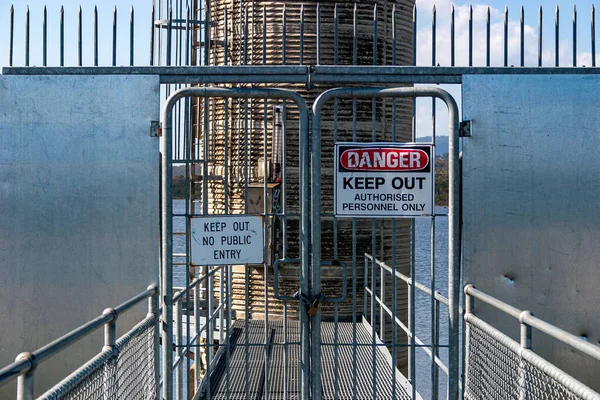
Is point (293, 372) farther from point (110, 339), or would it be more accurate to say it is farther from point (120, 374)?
point (110, 339)

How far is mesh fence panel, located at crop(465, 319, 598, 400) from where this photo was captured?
14.0 feet

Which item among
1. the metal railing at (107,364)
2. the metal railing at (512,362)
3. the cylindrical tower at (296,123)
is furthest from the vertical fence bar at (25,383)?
the cylindrical tower at (296,123)

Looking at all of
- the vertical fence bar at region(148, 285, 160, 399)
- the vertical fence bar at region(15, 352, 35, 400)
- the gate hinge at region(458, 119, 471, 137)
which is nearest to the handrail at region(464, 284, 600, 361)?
the gate hinge at region(458, 119, 471, 137)

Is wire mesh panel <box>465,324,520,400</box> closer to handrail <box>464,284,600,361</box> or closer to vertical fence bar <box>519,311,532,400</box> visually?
vertical fence bar <box>519,311,532,400</box>

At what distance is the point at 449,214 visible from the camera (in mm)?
5699

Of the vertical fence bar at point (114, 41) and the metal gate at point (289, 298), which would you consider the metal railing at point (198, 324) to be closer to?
the metal gate at point (289, 298)

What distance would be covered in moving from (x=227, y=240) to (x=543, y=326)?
2.45 m

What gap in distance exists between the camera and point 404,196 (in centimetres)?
560

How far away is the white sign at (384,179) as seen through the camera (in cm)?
558

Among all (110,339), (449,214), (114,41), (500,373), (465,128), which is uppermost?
(114,41)

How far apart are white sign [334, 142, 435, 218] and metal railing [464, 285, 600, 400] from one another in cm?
89

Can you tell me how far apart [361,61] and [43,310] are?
21.4ft

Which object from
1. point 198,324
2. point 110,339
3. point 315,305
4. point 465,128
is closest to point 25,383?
point 110,339

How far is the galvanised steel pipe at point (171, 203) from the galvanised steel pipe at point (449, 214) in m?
0.06
